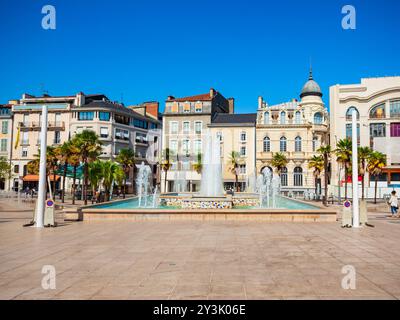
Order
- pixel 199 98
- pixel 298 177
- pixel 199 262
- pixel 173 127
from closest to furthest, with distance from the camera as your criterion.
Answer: pixel 199 262 < pixel 298 177 < pixel 173 127 < pixel 199 98

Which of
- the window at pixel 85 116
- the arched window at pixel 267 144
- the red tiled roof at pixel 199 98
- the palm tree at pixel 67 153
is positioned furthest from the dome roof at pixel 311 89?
the palm tree at pixel 67 153

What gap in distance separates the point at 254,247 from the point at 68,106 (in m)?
55.8

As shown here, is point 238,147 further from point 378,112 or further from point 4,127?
point 4,127

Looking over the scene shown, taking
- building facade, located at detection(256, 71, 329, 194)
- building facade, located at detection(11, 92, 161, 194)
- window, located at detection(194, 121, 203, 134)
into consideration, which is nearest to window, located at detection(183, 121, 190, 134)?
window, located at detection(194, 121, 203, 134)

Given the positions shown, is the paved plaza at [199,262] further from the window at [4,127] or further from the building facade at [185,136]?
the window at [4,127]

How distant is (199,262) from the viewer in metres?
8.24

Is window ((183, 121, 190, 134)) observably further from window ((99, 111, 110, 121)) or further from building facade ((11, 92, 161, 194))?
window ((99, 111, 110, 121))

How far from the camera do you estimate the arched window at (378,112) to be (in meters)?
53.6

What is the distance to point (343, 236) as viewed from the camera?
40.7ft

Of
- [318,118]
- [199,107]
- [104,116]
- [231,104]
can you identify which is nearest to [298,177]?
[318,118]

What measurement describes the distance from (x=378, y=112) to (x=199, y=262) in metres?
53.9

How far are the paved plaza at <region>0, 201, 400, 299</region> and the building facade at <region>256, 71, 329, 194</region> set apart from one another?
138 feet
